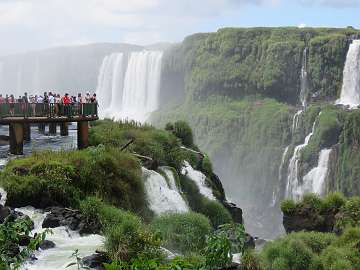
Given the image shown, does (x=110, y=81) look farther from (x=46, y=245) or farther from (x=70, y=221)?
(x=46, y=245)

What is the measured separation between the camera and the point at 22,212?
19.6 m

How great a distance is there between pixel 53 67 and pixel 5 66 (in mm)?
9397

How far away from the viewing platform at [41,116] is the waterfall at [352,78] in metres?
53.6

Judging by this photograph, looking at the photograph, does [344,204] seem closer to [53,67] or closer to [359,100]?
[359,100]

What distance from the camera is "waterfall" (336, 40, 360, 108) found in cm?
7844

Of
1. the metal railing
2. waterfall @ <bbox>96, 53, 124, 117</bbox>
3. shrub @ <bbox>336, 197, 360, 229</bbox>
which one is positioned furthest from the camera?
waterfall @ <bbox>96, 53, 124, 117</bbox>

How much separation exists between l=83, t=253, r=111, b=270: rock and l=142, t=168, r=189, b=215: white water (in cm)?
760

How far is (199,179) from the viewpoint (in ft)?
106

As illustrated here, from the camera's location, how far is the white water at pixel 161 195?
24.3 metres

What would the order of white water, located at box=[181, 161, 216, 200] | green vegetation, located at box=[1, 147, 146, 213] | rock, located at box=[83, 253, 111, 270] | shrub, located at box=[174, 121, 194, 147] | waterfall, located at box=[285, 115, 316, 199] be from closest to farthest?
rock, located at box=[83, 253, 111, 270]
green vegetation, located at box=[1, 147, 146, 213]
white water, located at box=[181, 161, 216, 200]
shrub, located at box=[174, 121, 194, 147]
waterfall, located at box=[285, 115, 316, 199]

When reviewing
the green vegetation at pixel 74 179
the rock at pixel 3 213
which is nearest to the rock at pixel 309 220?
the green vegetation at pixel 74 179

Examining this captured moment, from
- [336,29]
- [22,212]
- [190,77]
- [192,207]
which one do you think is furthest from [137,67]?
[22,212]

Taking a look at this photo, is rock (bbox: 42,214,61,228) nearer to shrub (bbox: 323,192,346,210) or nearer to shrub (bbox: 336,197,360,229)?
shrub (bbox: 336,197,360,229)

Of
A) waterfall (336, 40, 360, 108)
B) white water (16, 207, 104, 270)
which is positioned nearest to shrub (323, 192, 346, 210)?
white water (16, 207, 104, 270)
